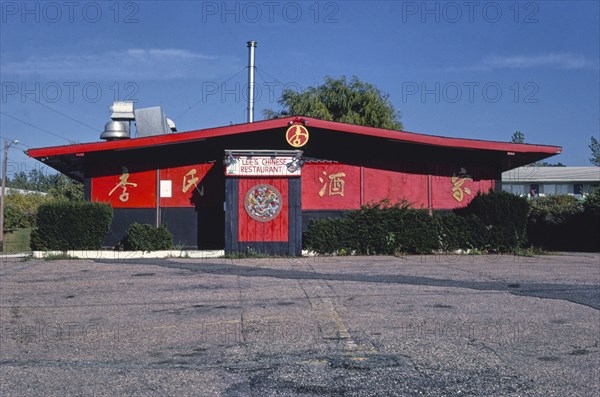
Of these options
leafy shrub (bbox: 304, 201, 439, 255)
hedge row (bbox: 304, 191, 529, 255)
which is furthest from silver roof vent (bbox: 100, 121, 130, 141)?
leafy shrub (bbox: 304, 201, 439, 255)

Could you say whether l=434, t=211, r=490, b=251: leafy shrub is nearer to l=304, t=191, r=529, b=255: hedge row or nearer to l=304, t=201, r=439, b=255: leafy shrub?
l=304, t=191, r=529, b=255: hedge row

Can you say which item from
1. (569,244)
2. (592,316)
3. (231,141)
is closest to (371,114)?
(569,244)

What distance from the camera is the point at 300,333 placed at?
823cm

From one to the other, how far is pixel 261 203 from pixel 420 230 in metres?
4.52

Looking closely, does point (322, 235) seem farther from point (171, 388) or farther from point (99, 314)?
point (171, 388)

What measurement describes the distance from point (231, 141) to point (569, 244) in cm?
1280

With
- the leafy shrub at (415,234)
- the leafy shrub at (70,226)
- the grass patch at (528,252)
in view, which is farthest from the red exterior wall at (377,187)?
the leafy shrub at (70,226)

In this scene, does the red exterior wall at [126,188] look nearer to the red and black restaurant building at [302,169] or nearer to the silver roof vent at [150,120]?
the red and black restaurant building at [302,169]

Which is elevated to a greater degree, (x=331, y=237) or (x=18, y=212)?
(x=18, y=212)

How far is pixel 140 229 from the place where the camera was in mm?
19000

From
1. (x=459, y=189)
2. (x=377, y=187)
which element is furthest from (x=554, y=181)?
(x=377, y=187)

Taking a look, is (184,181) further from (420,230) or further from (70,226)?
(420,230)

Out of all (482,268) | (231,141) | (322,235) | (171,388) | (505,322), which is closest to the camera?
(171,388)

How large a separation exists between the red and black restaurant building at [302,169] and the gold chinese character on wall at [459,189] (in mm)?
32
